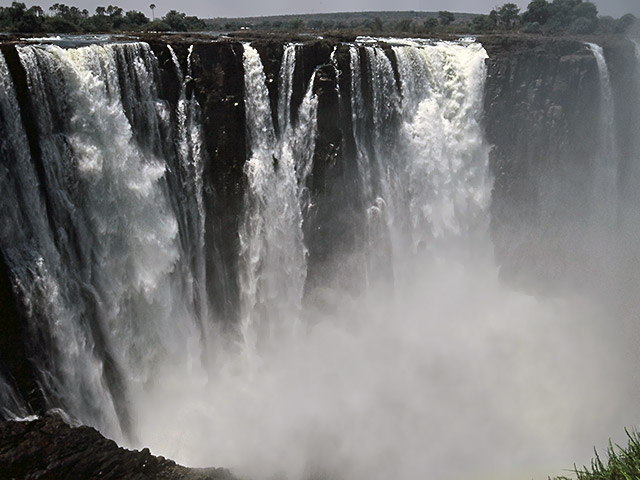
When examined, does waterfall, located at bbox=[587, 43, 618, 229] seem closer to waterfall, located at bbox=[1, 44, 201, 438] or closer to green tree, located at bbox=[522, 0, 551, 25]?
waterfall, located at bbox=[1, 44, 201, 438]

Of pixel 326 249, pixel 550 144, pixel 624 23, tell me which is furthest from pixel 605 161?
pixel 624 23

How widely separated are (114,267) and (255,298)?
454 centimetres

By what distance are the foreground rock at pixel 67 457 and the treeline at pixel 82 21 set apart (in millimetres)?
17766

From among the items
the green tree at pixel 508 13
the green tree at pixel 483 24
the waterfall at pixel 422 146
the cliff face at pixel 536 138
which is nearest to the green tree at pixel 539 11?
the green tree at pixel 483 24

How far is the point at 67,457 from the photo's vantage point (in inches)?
384

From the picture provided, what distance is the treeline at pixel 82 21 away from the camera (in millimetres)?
22047

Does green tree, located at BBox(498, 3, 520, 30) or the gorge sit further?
green tree, located at BBox(498, 3, 520, 30)

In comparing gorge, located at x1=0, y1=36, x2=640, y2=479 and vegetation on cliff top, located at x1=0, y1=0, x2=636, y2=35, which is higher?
vegetation on cliff top, located at x1=0, y1=0, x2=636, y2=35

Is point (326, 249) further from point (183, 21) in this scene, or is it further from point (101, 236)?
point (183, 21)

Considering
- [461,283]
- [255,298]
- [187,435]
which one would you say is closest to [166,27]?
[255,298]

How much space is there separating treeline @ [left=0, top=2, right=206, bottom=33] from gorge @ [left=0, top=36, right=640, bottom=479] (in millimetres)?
9610

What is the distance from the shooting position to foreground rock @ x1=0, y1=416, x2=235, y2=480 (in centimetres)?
938

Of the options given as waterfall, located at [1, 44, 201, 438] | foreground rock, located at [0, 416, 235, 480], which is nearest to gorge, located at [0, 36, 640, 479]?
waterfall, located at [1, 44, 201, 438]

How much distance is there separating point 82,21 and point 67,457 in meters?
22.6
